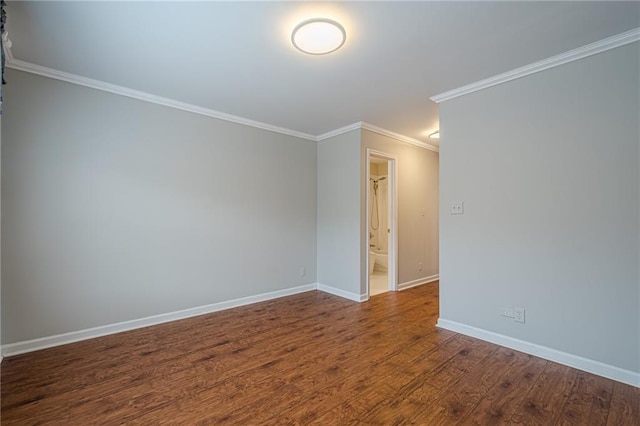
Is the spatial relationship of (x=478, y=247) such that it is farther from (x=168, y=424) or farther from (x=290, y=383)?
(x=168, y=424)

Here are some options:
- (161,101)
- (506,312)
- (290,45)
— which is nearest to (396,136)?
(290,45)

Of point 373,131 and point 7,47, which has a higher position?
point 7,47

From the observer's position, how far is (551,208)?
2506 millimetres

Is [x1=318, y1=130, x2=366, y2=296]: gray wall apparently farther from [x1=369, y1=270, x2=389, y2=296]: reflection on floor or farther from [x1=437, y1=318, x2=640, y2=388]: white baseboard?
[x1=437, y1=318, x2=640, y2=388]: white baseboard

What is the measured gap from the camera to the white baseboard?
2.17 meters

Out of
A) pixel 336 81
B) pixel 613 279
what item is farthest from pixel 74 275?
pixel 613 279

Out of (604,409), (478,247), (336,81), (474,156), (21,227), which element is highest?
(336,81)

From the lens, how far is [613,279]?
2.22 m

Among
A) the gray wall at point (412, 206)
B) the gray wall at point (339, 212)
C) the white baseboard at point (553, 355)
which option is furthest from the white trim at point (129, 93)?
the white baseboard at point (553, 355)

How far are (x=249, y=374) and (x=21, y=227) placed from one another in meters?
2.36

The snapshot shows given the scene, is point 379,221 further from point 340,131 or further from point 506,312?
point 506,312

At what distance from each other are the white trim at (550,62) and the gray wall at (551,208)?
5 centimetres

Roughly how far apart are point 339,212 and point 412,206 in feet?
4.46

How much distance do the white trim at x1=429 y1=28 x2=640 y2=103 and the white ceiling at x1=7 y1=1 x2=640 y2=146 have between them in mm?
68
